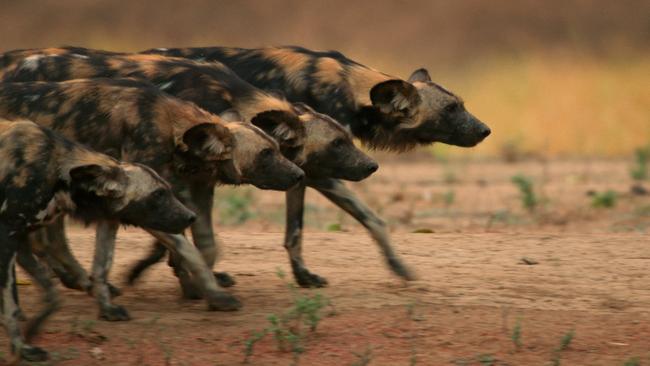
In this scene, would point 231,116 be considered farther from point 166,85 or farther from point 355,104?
point 355,104

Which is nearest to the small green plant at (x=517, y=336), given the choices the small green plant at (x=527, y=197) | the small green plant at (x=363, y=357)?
the small green plant at (x=363, y=357)

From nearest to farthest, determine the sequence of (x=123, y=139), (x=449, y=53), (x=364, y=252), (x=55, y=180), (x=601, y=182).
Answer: (x=55, y=180) < (x=123, y=139) < (x=364, y=252) < (x=601, y=182) < (x=449, y=53)

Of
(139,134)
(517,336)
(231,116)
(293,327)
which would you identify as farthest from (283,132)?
(517,336)

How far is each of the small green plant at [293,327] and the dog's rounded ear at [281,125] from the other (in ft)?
3.18

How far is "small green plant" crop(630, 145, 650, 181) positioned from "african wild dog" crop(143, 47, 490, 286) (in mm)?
5148

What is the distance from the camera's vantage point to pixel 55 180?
5336mm

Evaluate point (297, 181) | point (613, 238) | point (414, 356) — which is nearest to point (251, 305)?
point (297, 181)

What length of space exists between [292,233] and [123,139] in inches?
46.3

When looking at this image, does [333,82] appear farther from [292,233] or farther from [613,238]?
[613,238]

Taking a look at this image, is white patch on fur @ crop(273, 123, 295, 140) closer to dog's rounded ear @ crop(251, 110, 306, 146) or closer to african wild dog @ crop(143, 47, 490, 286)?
dog's rounded ear @ crop(251, 110, 306, 146)

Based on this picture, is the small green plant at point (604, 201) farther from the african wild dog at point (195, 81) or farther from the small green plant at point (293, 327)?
the small green plant at point (293, 327)

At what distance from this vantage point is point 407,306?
598 cm

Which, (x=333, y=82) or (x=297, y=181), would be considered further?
(x=333, y=82)

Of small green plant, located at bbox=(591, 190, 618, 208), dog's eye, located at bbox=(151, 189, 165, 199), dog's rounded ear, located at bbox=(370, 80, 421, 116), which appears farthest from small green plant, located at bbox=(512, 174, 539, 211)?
dog's eye, located at bbox=(151, 189, 165, 199)
